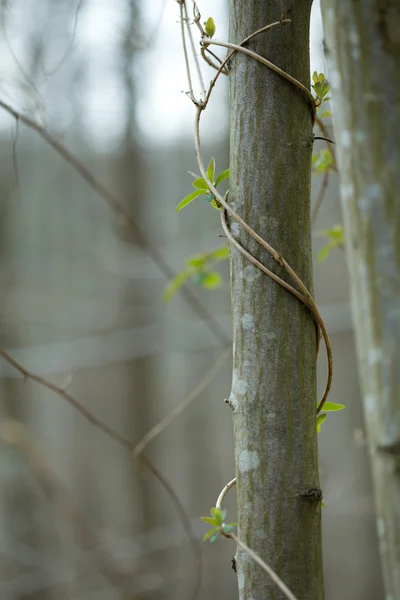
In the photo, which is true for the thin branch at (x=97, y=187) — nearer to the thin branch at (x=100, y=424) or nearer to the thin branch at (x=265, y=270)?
the thin branch at (x=100, y=424)

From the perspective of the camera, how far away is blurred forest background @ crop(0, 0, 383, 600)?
7.91 ft

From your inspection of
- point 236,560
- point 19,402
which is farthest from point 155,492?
point 236,560

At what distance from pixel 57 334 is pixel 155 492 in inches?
34.2

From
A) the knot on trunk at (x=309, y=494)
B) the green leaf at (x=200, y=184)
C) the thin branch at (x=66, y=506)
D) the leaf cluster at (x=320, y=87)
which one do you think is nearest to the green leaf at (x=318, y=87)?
the leaf cluster at (x=320, y=87)

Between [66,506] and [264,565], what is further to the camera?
[66,506]

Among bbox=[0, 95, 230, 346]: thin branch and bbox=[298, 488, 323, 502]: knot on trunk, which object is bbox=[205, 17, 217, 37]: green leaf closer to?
bbox=[0, 95, 230, 346]: thin branch

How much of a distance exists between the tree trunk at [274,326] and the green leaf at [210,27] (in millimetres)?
44

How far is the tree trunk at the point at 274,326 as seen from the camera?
0.40 metres

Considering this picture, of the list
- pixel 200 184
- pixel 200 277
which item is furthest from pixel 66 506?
pixel 200 184

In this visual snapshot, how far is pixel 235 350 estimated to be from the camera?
42 centimetres

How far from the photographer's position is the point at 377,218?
278 millimetres

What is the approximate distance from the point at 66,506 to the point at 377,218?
2.17 metres

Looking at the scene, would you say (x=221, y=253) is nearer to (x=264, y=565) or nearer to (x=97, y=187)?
(x=97, y=187)

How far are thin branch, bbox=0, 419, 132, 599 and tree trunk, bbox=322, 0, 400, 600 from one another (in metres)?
1.92
